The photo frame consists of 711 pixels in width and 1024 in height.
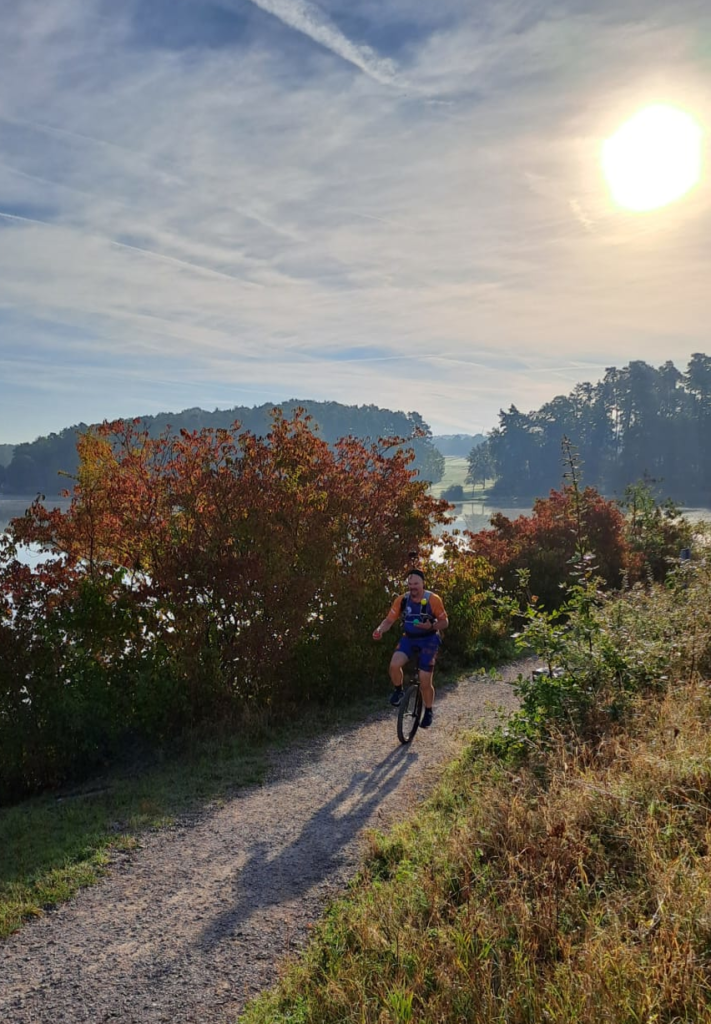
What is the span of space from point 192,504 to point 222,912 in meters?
6.13

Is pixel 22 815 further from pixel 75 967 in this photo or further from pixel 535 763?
pixel 535 763

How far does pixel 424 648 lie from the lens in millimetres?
8188

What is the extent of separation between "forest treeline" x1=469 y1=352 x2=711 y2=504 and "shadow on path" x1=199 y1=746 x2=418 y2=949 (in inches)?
3855

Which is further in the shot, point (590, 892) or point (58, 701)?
point (58, 701)

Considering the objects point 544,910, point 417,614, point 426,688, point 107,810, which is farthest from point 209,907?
point 417,614

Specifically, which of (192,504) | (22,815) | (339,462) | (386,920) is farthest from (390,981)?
(339,462)

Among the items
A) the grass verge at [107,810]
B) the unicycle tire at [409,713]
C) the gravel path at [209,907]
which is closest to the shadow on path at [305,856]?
the gravel path at [209,907]

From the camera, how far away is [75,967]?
14.3ft

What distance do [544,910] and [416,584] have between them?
15.1 ft

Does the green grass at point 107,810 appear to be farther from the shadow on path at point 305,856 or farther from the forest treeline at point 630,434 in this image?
the forest treeline at point 630,434

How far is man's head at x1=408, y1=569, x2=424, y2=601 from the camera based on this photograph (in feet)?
26.4

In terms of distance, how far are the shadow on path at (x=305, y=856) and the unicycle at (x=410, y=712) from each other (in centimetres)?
94

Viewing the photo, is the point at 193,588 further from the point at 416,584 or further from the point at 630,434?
the point at 630,434

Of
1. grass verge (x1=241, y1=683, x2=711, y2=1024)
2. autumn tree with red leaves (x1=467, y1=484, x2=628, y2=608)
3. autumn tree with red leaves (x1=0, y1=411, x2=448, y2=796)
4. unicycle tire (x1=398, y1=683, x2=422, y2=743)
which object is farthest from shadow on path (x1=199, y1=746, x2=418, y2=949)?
autumn tree with red leaves (x1=467, y1=484, x2=628, y2=608)
